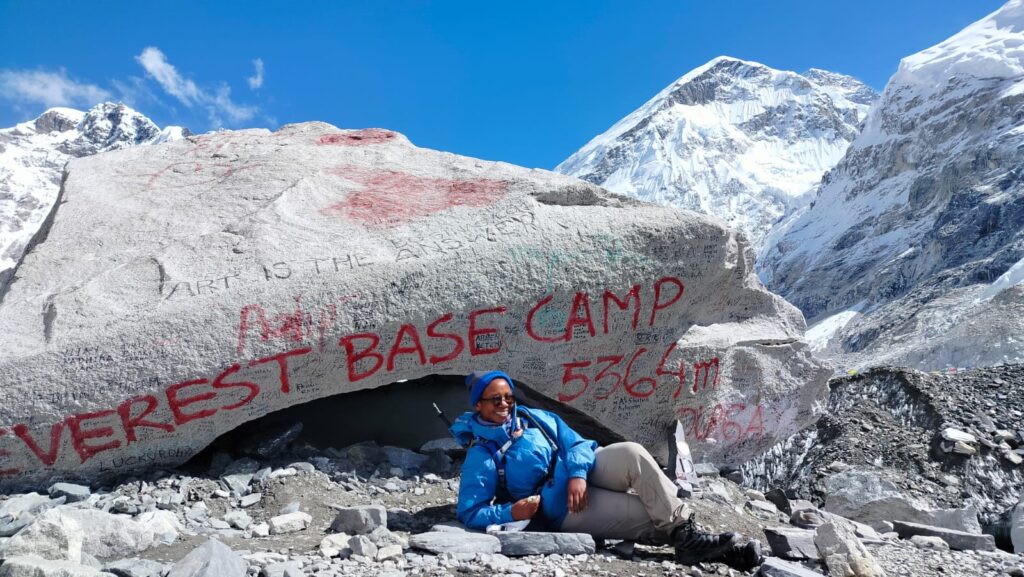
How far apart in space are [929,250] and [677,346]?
65252 millimetres

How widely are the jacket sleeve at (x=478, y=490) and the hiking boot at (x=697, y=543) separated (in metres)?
0.98

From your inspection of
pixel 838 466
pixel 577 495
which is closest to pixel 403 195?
pixel 577 495

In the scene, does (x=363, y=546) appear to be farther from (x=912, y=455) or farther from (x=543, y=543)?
(x=912, y=455)

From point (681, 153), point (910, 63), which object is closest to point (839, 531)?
point (910, 63)

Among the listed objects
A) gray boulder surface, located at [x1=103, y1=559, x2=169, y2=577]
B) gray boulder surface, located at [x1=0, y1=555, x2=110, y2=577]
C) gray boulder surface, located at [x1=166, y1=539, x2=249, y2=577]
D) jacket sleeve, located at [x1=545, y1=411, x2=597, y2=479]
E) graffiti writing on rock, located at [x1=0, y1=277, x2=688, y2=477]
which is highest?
graffiti writing on rock, located at [x1=0, y1=277, x2=688, y2=477]

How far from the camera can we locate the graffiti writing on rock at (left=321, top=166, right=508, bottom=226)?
21.9ft

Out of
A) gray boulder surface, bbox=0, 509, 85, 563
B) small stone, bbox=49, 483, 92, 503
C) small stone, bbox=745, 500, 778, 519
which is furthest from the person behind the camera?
small stone, bbox=745, 500, 778, 519

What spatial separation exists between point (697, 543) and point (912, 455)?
221 inches

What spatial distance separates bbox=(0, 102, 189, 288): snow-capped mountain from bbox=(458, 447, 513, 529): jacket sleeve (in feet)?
548

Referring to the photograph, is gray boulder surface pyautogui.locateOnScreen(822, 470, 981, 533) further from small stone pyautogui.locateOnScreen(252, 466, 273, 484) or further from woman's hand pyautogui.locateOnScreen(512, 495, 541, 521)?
small stone pyautogui.locateOnScreen(252, 466, 273, 484)

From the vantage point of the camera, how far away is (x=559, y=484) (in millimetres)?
4098

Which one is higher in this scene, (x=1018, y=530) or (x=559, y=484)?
(x=559, y=484)

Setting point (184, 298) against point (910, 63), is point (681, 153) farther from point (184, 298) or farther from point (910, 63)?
point (184, 298)

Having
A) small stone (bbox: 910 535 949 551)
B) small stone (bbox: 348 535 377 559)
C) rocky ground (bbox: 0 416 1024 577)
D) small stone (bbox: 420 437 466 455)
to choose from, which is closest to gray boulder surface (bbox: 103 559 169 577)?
rocky ground (bbox: 0 416 1024 577)
